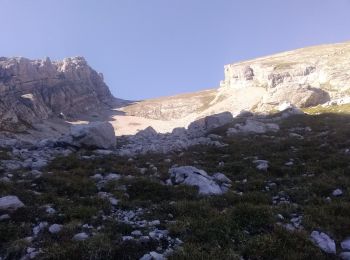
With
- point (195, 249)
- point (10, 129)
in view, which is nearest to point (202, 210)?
point (195, 249)

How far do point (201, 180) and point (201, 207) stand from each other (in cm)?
342

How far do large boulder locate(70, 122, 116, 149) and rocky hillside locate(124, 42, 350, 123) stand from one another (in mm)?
41453

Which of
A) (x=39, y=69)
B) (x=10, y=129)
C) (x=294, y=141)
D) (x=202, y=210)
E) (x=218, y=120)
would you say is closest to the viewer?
(x=202, y=210)

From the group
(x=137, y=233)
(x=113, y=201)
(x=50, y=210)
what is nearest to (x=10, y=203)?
(x=50, y=210)

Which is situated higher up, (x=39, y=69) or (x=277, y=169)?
(x=39, y=69)

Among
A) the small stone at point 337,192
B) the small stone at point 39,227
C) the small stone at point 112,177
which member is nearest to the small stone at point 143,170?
the small stone at point 112,177

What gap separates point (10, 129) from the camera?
2886 inches

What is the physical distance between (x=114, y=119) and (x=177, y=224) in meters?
141

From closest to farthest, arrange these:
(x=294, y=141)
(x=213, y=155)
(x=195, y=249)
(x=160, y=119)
→ (x=195, y=249) → (x=213, y=155) → (x=294, y=141) → (x=160, y=119)

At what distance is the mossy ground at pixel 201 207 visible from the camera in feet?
31.4

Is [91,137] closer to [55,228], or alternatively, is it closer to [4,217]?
[4,217]

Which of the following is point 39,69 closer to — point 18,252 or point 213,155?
point 213,155

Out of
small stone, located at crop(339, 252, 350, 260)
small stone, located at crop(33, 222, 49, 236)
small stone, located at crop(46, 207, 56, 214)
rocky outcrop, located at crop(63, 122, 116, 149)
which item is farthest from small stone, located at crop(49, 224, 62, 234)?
rocky outcrop, located at crop(63, 122, 116, 149)

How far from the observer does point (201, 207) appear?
12445 mm
